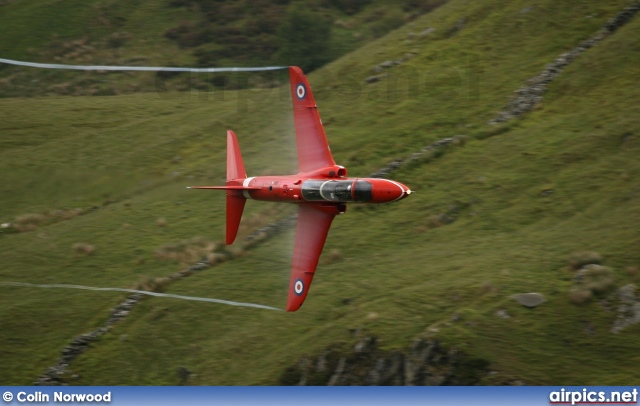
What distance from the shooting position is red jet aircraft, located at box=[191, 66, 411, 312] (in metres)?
36.2

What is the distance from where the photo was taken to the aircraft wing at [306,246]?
1462 inches

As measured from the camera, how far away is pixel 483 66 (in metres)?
66.9

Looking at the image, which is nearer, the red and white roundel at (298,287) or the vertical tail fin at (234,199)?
the red and white roundel at (298,287)

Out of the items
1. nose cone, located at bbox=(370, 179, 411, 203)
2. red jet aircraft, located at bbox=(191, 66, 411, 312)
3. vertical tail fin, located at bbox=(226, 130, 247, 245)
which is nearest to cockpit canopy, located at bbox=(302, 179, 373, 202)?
red jet aircraft, located at bbox=(191, 66, 411, 312)

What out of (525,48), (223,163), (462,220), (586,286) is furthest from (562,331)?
(525,48)

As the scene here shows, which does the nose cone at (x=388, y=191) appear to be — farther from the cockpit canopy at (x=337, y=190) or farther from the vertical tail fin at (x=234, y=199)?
the vertical tail fin at (x=234, y=199)

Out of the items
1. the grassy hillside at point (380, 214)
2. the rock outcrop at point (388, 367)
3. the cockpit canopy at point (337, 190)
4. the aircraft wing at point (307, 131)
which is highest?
the aircraft wing at point (307, 131)

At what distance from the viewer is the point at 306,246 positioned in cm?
3769

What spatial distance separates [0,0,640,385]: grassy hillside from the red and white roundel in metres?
5.10

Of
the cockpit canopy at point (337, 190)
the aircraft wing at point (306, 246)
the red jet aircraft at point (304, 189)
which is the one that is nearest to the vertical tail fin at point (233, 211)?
the red jet aircraft at point (304, 189)

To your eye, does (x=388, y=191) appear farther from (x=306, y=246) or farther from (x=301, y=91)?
(x=301, y=91)

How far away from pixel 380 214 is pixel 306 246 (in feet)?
52.4

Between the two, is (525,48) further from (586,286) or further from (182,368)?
(182,368)

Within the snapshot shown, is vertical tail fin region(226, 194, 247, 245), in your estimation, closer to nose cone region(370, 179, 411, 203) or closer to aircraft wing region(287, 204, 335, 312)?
aircraft wing region(287, 204, 335, 312)
